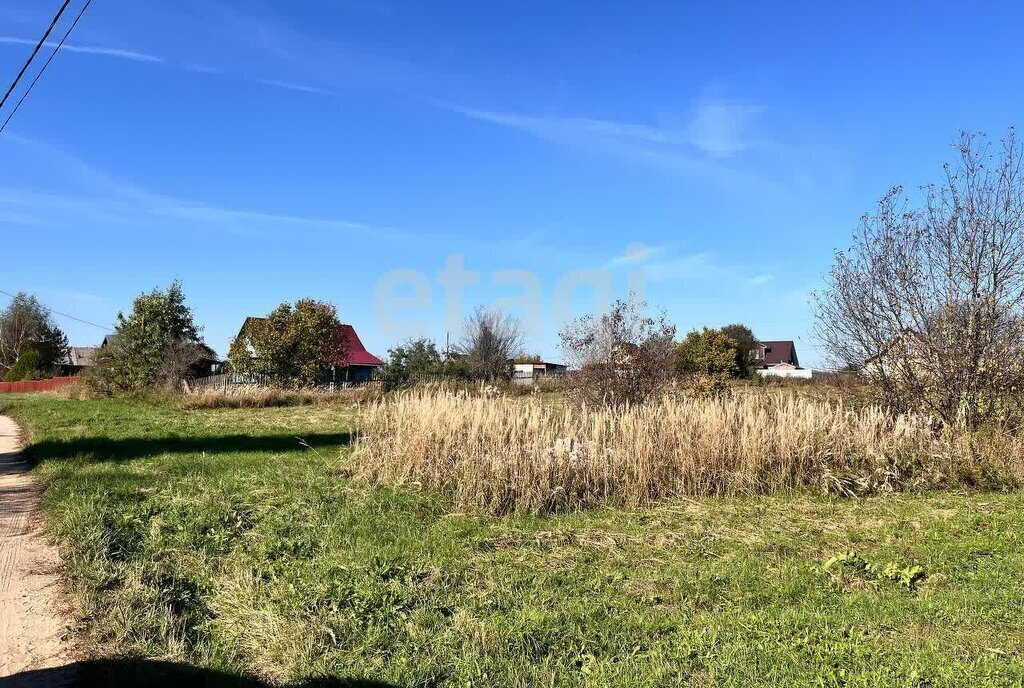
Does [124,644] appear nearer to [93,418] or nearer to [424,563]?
[424,563]

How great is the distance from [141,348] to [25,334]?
41.6 meters

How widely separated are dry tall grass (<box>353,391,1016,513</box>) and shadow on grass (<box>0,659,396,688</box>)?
3578mm

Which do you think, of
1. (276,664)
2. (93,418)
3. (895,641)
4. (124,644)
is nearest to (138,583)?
(124,644)

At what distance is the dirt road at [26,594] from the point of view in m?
3.45

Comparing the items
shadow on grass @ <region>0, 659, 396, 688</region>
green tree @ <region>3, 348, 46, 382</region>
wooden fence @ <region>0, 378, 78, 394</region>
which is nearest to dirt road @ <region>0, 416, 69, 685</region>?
shadow on grass @ <region>0, 659, 396, 688</region>

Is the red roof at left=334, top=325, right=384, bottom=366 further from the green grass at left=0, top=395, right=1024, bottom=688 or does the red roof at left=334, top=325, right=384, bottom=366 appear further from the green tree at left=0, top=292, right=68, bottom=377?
the green grass at left=0, top=395, right=1024, bottom=688

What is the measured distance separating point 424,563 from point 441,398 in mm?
4179

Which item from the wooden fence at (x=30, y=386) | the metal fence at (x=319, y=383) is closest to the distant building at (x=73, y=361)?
the wooden fence at (x=30, y=386)

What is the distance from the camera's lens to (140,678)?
3188mm

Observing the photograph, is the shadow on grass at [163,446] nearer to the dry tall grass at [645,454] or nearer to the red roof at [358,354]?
the dry tall grass at [645,454]

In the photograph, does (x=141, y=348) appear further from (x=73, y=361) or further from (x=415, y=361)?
(x=73, y=361)

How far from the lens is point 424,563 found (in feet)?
15.7

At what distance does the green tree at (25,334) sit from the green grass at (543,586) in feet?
196

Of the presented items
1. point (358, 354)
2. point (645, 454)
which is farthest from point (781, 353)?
point (645, 454)
